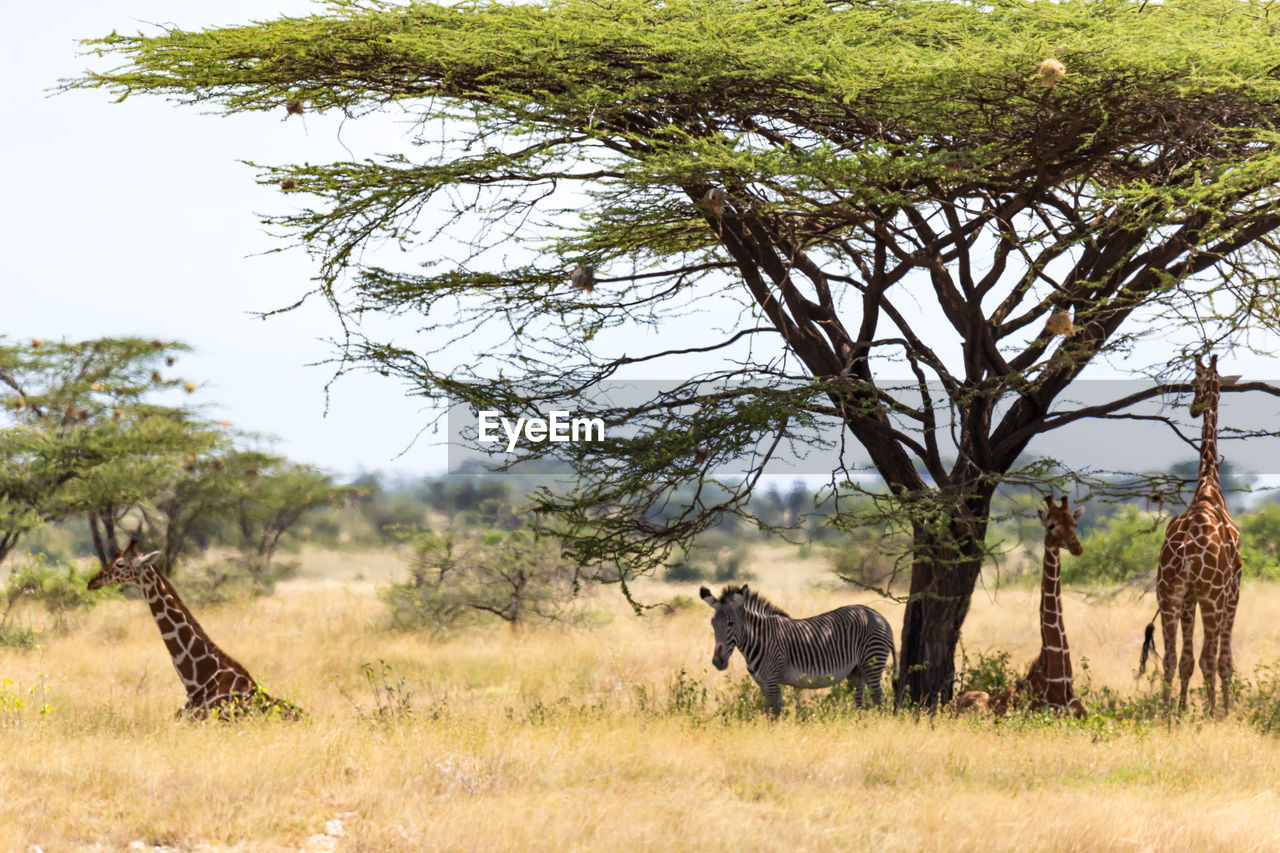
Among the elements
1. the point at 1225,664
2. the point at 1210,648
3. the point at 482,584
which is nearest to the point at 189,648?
the point at 1210,648

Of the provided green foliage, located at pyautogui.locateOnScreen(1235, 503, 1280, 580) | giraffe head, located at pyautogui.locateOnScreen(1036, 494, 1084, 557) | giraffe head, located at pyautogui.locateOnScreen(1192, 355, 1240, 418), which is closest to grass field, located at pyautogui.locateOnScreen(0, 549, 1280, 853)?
giraffe head, located at pyautogui.locateOnScreen(1036, 494, 1084, 557)

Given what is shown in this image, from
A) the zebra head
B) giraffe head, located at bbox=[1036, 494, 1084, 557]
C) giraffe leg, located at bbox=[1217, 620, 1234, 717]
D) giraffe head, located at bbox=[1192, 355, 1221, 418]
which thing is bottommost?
giraffe leg, located at bbox=[1217, 620, 1234, 717]

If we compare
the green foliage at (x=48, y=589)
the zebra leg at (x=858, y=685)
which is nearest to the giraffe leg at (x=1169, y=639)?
the zebra leg at (x=858, y=685)

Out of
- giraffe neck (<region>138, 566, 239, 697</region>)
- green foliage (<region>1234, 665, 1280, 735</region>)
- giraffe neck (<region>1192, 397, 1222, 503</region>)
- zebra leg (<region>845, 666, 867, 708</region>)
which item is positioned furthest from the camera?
zebra leg (<region>845, 666, 867, 708</region>)

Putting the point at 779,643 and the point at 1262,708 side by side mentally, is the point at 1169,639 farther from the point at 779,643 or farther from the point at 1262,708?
the point at 779,643

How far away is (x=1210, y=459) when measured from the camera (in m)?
10.4

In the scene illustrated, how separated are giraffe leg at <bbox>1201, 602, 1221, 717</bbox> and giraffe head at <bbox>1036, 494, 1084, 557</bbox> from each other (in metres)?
1.32

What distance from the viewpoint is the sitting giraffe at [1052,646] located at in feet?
32.7

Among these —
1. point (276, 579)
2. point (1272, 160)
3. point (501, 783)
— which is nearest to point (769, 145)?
point (1272, 160)

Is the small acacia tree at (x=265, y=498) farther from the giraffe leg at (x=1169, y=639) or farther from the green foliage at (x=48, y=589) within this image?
the giraffe leg at (x=1169, y=639)

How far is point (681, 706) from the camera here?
10.5m

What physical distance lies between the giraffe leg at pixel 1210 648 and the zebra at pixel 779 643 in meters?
2.80

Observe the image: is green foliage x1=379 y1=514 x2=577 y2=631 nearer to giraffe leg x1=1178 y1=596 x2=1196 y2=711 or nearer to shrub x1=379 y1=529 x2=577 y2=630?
shrub x1=379 y1=529 x2=577 y2=630

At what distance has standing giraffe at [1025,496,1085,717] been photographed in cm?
997
